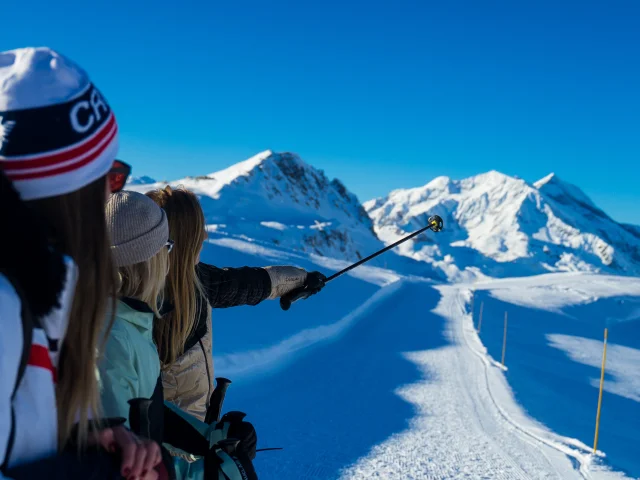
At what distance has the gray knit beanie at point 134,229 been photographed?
192 centimetres

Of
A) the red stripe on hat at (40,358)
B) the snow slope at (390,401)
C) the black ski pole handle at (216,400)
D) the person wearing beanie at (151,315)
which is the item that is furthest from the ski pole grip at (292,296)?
the snow slope at (390,401)

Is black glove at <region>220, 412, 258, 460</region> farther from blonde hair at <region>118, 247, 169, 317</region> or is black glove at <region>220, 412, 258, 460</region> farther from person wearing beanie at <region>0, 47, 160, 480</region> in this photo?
person wearing beanie at <region>0, 47, 160, 480</region>

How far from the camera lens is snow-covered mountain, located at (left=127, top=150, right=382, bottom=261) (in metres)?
52.3

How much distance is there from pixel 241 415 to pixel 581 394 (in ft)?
42.0

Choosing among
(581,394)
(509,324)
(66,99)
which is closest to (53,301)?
(66,99)

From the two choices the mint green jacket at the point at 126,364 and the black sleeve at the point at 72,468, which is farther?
the mint green jacket at the point at 126,364

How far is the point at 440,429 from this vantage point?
24.1 ft

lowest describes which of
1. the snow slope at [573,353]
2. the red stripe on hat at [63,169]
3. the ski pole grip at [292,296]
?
the snow slope at [573,353]

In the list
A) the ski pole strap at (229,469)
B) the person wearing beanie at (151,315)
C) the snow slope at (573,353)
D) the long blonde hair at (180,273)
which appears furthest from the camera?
the snow slope at (573,353)

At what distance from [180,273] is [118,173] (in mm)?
1095

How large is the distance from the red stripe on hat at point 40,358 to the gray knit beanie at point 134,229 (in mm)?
900

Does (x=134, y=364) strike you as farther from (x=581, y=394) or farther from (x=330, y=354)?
(x=581, y=394)

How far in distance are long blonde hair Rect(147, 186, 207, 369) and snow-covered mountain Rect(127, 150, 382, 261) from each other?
37.0 metres

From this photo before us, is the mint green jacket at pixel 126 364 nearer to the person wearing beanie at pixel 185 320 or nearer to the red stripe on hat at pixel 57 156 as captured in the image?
the red stripe on hat at pixel 57 156
